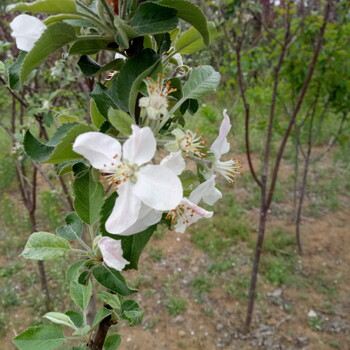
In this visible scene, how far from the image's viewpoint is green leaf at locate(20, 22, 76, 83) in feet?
1.92

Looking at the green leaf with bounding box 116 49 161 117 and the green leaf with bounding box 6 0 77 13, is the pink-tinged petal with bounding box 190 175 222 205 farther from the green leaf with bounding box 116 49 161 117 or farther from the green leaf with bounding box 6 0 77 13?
the green leaf with bounding box 6 0 77 13

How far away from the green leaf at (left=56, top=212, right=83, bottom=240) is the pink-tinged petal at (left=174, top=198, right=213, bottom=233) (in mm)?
336

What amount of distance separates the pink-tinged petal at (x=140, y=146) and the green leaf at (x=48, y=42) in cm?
20

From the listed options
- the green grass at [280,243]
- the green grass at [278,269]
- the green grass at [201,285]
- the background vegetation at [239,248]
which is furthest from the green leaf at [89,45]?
the green grass at [280,243]

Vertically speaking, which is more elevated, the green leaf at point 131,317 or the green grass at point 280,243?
the green leaf at point 131,317

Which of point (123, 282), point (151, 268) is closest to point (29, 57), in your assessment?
point (123, 282)

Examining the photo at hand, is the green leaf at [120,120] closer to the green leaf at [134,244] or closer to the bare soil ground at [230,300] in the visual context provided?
A: the green leaf at [134,244]

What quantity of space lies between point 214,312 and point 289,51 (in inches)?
111

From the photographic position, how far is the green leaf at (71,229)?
937mm

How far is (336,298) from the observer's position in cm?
345

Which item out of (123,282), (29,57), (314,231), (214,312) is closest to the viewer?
(29,57)

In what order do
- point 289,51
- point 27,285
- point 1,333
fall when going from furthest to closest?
1. point 289,51
2. point 27,285
3. point 1,333

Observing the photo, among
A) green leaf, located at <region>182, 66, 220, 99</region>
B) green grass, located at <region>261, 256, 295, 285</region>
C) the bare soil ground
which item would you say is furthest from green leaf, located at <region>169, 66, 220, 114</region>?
green grass, located at <region>261, 256, 295, 285</region>

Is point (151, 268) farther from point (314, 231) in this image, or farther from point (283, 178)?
point (283, 178)
